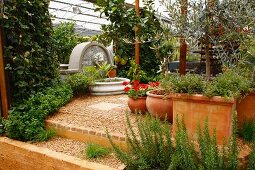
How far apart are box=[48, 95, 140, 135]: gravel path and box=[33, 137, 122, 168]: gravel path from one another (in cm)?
27

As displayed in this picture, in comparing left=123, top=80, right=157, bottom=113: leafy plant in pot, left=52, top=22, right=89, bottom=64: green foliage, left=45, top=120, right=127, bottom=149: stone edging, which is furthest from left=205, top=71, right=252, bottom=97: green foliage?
left=52, top=22, right=89, bottom=64: green foliage

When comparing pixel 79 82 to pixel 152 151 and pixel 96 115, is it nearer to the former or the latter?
pixel 96 115

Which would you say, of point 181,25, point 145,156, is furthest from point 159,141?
point 181,25

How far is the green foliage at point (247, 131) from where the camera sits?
283 centimetres

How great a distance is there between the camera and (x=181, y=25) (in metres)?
2.98

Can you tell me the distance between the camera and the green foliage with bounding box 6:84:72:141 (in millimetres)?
3678

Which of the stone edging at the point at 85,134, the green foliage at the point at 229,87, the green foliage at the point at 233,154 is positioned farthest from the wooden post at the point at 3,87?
the green foliage at the point at 233,154

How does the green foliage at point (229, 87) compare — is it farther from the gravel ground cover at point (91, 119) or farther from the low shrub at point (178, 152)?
the gravel ground cover at point (91, 119)

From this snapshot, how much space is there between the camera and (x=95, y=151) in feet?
10.1

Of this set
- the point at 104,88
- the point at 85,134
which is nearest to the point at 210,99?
A: the point at 85,134

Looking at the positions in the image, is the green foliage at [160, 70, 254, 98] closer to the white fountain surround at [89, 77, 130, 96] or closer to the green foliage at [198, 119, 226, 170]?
the green foliage at [198, 119, 226, 170]

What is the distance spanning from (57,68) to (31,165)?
213 centimetres

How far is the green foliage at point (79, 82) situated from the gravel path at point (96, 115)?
12.7 inches

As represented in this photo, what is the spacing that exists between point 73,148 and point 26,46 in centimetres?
198
